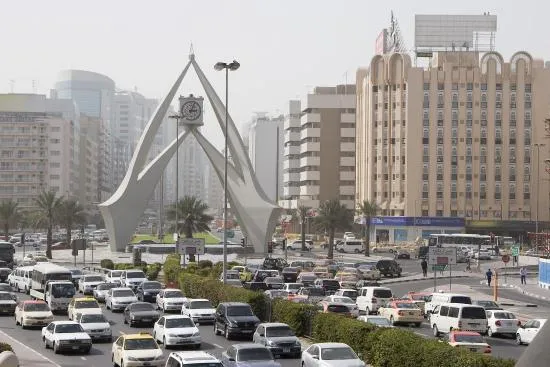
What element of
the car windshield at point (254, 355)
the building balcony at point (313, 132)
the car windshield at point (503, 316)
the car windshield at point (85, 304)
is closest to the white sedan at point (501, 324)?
the car windshield at point (503, 316)

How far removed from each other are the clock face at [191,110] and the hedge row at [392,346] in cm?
6429

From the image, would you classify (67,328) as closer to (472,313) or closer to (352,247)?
(472,313)

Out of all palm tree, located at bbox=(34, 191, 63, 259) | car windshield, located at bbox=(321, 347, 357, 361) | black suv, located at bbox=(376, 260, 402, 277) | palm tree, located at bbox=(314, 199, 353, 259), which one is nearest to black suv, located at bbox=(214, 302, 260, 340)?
car windshield, located at bbox=(321, 347, 357, 361)

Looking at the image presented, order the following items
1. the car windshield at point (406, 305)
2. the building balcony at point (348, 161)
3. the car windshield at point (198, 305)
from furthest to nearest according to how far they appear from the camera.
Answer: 1. the building balcony at point (348, 161)
2. the car windshield at point (406, 305)
3. the car windshield at point (198, 305)

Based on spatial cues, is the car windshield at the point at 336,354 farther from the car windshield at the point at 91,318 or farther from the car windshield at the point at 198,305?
the car windshield at the point at 198,305

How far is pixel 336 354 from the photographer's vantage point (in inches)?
947

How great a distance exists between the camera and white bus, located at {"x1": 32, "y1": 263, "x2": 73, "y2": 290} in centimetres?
4897

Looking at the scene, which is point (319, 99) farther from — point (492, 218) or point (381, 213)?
point (492, 218)

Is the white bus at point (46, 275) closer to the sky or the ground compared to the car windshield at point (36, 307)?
closer to the sky

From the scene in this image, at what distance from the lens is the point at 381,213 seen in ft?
438

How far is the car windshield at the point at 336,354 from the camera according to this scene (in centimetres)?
2398

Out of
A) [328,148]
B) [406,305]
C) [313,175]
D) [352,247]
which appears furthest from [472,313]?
[328,148]

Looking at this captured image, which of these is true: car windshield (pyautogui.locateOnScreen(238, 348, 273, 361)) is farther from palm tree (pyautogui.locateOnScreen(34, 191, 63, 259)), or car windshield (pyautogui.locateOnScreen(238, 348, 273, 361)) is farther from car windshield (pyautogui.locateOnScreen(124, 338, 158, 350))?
palm tree (pyautogui.locateOnScreen(34, 191, 63, 259))

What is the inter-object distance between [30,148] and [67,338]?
150972 mm
